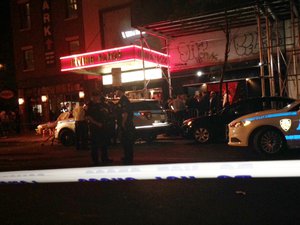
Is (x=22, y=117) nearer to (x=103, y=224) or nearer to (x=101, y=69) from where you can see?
(x=101, y=69)

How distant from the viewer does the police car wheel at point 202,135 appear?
12852 millimetres

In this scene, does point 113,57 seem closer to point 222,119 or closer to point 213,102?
point 213,102

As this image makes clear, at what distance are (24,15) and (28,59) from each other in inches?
127

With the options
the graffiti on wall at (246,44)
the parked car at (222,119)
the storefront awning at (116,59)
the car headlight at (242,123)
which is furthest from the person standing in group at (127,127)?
the graffiti on wall at (246,44)

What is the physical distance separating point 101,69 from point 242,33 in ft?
26.0

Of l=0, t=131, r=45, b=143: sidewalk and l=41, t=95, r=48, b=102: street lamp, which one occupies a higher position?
l=41, t=95, r=48, b=102: street lamp

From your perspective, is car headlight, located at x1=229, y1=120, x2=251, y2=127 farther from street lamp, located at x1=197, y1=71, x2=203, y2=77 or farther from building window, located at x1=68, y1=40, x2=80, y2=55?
building window, located at x1=68, y1=40, x2=80, y2=55

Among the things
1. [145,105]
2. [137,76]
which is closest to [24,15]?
[137,76]

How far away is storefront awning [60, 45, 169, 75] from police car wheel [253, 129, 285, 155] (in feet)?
28.8

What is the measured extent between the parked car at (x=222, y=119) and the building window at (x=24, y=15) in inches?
741

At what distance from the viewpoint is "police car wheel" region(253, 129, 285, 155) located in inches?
378

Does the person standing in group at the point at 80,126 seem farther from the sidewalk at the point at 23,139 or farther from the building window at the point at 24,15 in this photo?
the building window at the point at 24,15

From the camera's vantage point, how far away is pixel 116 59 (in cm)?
1869

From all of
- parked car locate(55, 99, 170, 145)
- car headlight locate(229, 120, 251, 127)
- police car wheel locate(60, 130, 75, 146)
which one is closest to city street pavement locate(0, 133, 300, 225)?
car headlight locate(229, 120, 251, 127)
